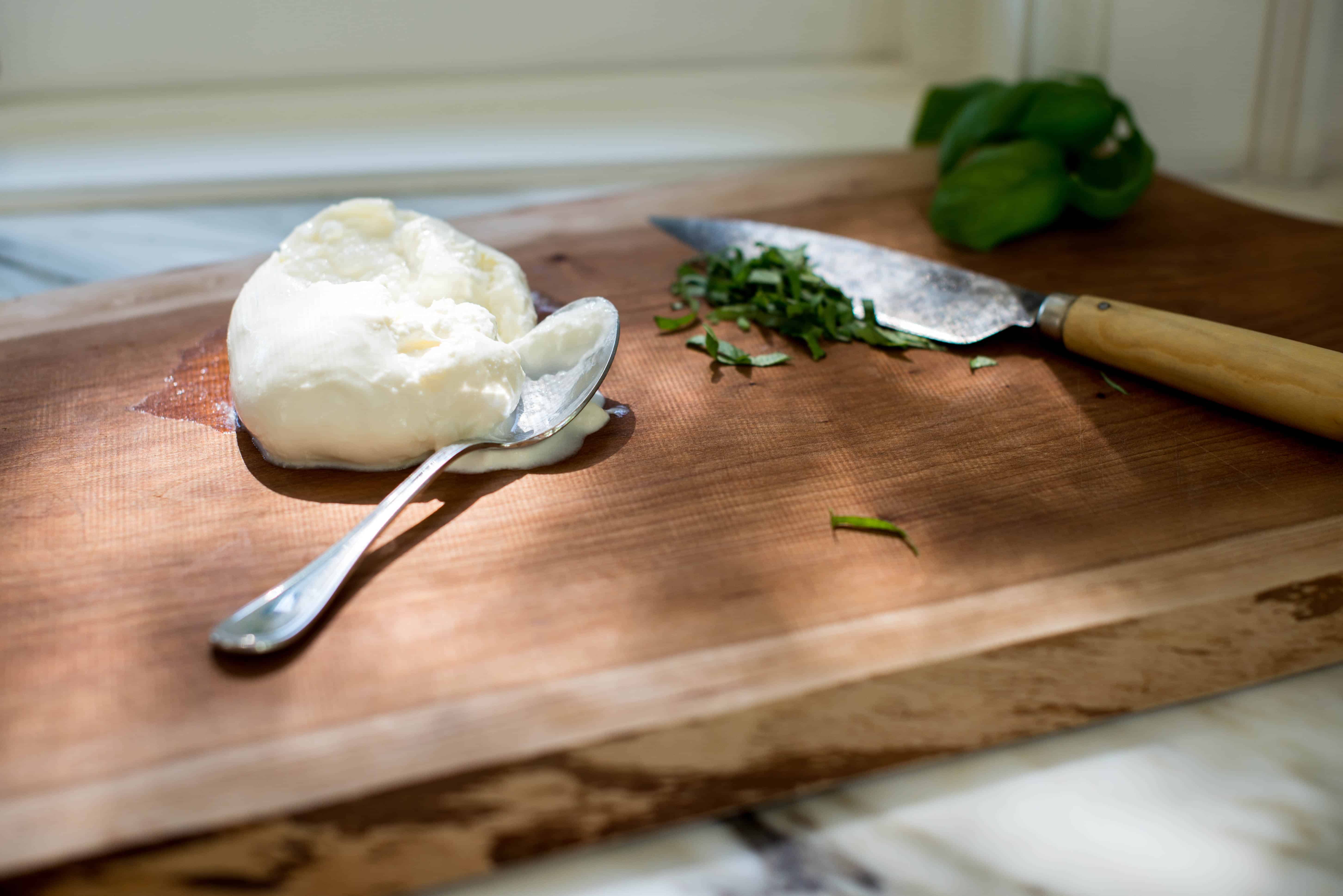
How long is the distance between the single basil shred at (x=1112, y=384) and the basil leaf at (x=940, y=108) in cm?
74

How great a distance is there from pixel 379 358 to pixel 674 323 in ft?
1.27

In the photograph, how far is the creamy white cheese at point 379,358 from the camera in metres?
0.95

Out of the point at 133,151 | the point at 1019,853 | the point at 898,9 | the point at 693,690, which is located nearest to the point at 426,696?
the point at 693,690

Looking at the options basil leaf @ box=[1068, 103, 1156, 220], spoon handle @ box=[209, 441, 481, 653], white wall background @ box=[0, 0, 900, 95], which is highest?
white wall background @ box=[0, 0, 900, 95]

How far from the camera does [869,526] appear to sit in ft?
2.90

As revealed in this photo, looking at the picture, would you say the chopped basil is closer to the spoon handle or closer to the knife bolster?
the knife bolster

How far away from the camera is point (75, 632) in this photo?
2.61ft

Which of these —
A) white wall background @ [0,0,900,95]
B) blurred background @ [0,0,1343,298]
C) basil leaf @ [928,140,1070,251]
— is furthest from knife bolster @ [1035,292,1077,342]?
white wall background @ [0,0,900,95]

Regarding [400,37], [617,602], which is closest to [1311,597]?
[617,602]

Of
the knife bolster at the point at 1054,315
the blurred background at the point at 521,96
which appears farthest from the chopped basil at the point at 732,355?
the blurred background at the point at 521,96

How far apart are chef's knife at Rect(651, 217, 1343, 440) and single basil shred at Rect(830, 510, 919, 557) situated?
0.36 metres

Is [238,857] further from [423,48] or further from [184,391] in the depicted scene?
[423,48]

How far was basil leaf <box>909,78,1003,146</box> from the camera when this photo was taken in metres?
1.70

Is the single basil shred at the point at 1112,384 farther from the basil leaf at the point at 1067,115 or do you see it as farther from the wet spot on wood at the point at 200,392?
the wet spot on wood at the point at 200,392
